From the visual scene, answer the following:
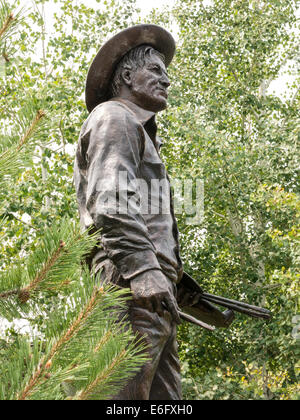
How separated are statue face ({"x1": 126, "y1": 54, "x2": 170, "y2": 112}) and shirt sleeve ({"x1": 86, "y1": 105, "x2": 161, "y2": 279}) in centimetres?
33

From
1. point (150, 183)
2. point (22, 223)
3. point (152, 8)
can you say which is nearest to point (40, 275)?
point (150, 183)

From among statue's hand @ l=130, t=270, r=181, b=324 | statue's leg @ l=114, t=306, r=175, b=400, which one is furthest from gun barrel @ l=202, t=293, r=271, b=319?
statue's hand @ l=130, t=270, r=181, b=324

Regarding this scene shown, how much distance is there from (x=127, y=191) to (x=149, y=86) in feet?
2.83

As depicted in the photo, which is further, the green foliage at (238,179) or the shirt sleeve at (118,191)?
the green foliage at (238,179)

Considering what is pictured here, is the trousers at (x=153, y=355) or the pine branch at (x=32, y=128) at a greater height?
the pine branch at (x=32, y=128)

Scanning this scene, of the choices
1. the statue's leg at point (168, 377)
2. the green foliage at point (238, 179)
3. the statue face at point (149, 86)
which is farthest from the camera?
the green foliage at point (238, 179)

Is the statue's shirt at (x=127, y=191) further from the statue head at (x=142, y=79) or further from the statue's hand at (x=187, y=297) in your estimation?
the statue's hand at (x=187, y=297)

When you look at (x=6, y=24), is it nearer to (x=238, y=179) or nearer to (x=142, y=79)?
(x=142, y=79)

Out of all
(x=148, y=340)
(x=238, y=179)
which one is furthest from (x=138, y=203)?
(x=238, y=179)

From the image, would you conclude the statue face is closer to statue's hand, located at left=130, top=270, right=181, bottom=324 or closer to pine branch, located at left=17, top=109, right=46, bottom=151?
statue's hand, located at left=130, top=270, right=181, bottom=324

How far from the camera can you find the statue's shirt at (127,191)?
310 centimetres

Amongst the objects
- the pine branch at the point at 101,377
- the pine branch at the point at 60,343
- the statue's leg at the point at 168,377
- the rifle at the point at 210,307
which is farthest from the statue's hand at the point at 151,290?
the pine branch at the point at 60,343

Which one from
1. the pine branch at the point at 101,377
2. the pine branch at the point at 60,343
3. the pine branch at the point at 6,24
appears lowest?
the pine branch at the point at 101,377

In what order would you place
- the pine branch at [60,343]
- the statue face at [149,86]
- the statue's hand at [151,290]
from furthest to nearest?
the statue face at [149,86], the statue's hand at [151,290], the pine branch at [60,343]
